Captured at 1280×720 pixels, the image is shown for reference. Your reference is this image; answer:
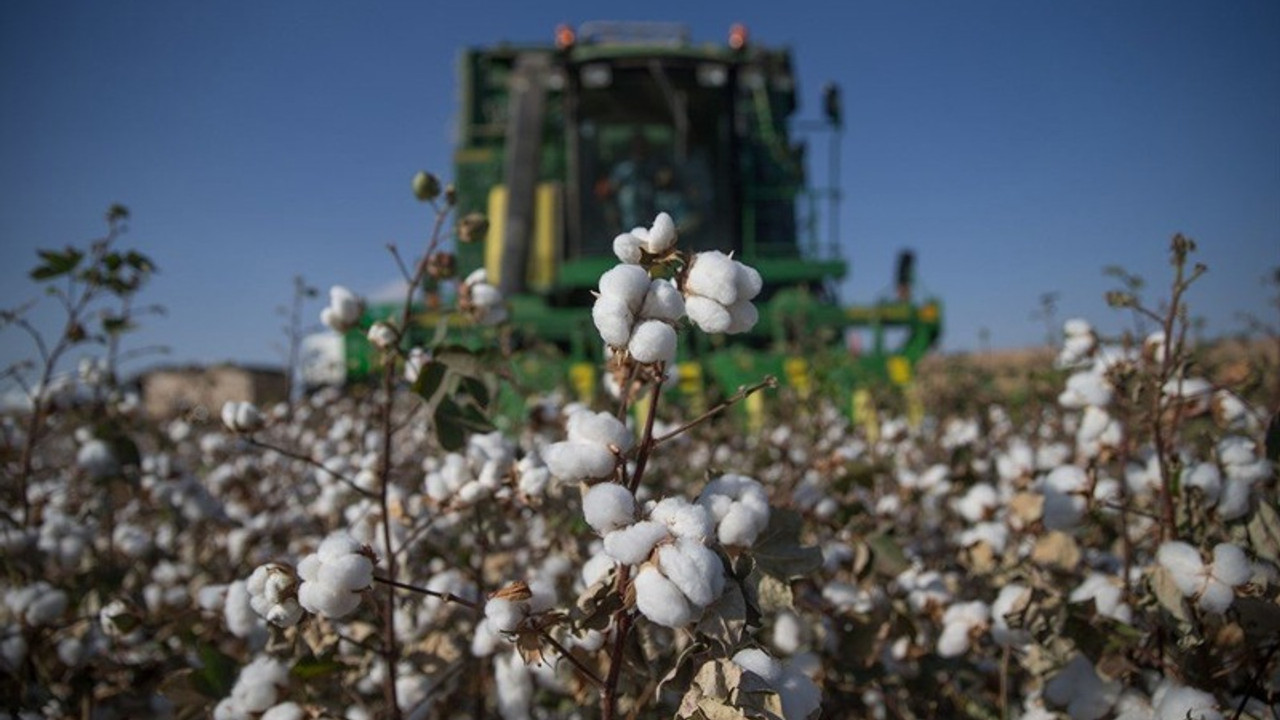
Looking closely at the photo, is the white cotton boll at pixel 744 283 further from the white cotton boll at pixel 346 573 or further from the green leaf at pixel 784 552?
the white cotton boll at pixel 346 573

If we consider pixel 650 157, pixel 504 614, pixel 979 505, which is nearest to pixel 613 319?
pixel 504 614

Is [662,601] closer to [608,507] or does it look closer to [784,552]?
[608,507]

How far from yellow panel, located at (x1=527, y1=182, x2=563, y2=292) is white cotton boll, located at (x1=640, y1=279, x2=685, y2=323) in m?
8.23

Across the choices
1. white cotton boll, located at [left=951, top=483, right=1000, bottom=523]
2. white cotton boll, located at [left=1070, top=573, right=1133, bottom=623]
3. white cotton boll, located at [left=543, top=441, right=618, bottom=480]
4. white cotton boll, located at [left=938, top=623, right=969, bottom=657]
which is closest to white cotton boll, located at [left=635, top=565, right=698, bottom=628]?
white cotton boll, located at [left=543, top=441, right=618, bottom=480]

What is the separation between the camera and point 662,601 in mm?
631

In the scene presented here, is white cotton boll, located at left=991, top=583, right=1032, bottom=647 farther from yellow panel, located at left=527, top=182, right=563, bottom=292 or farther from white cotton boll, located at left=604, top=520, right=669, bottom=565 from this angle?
yellow panel, located at left=527, top=182, right=563, bottom=292

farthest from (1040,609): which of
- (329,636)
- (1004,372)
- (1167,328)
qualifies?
(1004,372)

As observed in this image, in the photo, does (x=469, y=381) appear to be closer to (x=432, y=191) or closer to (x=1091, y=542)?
(x=432, y=191)

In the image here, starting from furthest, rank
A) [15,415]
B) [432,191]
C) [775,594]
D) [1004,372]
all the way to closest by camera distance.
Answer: [1004,372], [15,415], [432,191], [775,594]

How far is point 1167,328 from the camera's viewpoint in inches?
42.6

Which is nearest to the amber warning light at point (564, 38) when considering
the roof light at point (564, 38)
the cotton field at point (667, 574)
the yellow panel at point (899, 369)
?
the roof light at point (564, 38)

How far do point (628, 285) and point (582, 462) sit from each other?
0.15m

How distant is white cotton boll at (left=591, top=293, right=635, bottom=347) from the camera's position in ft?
2.24

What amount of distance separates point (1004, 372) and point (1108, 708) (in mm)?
3694
